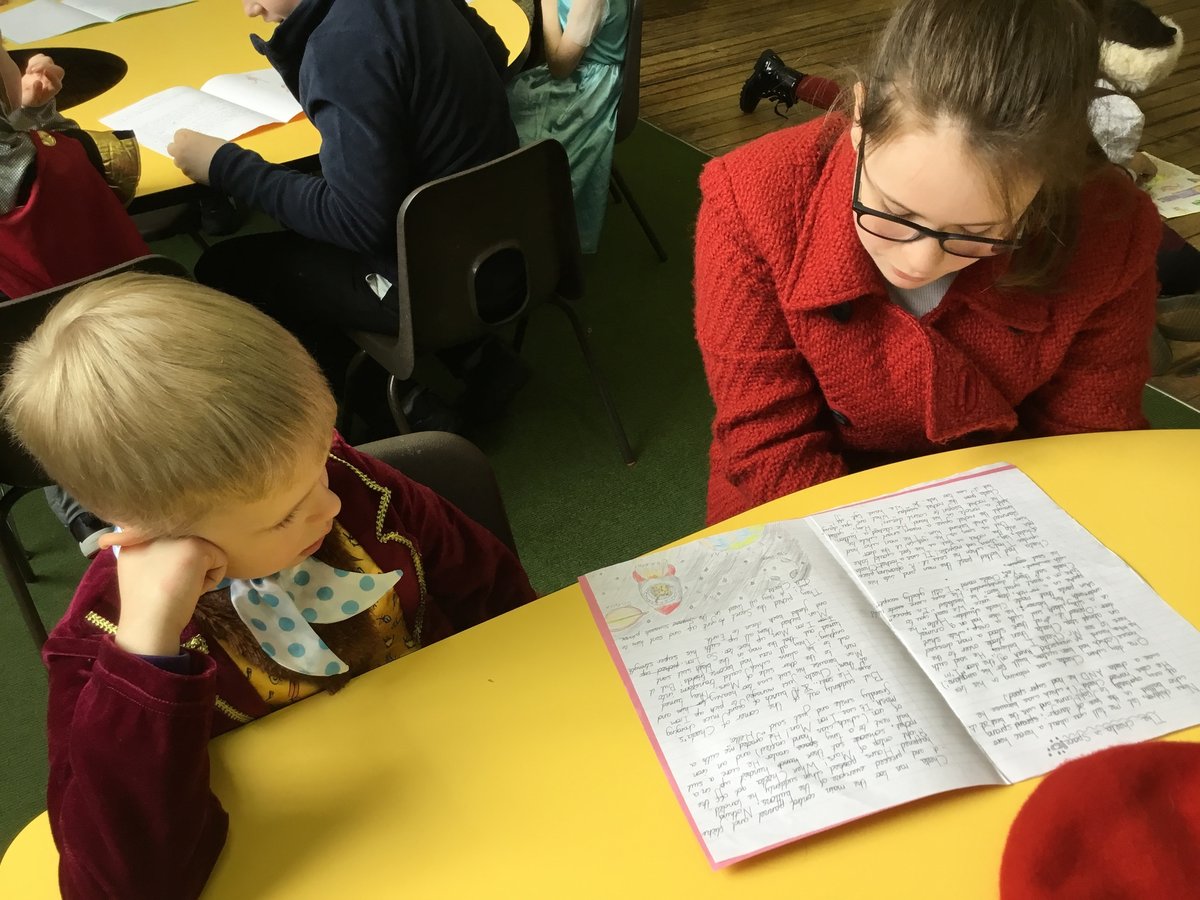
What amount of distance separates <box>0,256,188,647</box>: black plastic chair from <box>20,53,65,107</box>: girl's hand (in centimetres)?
52

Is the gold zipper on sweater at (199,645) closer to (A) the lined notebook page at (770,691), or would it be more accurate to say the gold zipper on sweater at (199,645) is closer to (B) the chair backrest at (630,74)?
(A) the lined notebook page at (770,691)

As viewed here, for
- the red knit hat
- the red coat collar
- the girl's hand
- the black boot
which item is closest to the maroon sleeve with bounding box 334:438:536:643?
the red coat collar

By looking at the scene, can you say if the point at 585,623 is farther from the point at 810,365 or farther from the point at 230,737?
the point at 810,365

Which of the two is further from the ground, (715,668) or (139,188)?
(139,188)

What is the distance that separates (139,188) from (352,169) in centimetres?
37

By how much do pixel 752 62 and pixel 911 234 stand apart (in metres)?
3.36

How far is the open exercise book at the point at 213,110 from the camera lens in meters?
1.64

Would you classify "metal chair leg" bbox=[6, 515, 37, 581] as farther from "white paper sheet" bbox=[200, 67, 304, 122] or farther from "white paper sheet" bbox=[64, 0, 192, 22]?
"white paper sheet" bbox=[64, 0, 192, 22]

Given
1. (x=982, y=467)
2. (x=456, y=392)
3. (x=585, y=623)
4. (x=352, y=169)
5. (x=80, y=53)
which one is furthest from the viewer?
(x=456, y=392)

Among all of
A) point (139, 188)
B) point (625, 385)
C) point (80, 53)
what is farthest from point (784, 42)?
point (139, 188)

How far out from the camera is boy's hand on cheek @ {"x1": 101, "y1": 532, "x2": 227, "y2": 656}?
66 cm

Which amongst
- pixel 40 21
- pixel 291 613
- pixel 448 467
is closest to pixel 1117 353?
pixel 448 467

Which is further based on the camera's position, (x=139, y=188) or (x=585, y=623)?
(x=139, y=188)

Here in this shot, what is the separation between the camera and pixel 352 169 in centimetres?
149
